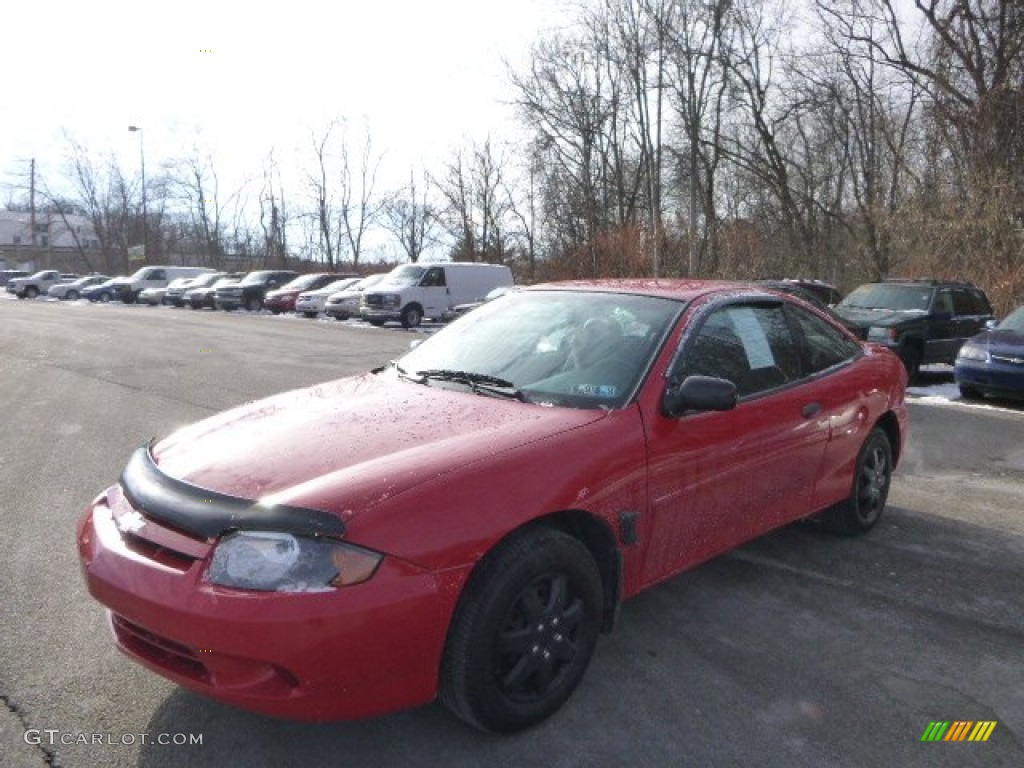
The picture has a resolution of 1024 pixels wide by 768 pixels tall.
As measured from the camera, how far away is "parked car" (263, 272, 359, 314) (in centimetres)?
3031

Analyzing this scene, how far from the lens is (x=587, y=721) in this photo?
9.08ft

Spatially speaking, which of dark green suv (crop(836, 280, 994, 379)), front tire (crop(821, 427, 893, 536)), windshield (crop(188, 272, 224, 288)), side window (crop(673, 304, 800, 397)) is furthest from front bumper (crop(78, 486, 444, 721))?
windshield (crop(188, 272, 224, 288))

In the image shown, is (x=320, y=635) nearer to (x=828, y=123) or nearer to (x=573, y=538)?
(x=573, y=538)

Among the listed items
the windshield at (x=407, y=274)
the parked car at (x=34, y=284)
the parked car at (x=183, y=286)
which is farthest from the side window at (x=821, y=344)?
the parked car at (x=34, y=284)

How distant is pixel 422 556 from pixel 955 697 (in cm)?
212

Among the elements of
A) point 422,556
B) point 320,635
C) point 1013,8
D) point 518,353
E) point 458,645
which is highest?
point 1013,8

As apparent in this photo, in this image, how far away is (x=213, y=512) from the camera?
245cm

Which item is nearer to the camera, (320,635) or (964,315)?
(320,635)

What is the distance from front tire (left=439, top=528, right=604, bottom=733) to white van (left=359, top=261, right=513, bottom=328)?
20599 millimetres

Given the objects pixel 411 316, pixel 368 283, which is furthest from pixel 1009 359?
pixel 368 283

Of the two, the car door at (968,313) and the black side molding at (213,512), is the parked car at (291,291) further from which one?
the black side molding at (213,512)

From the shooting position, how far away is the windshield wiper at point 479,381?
335 cm

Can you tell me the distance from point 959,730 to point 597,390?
175 cm

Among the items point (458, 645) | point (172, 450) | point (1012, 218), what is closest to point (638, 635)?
point (458, 645)
